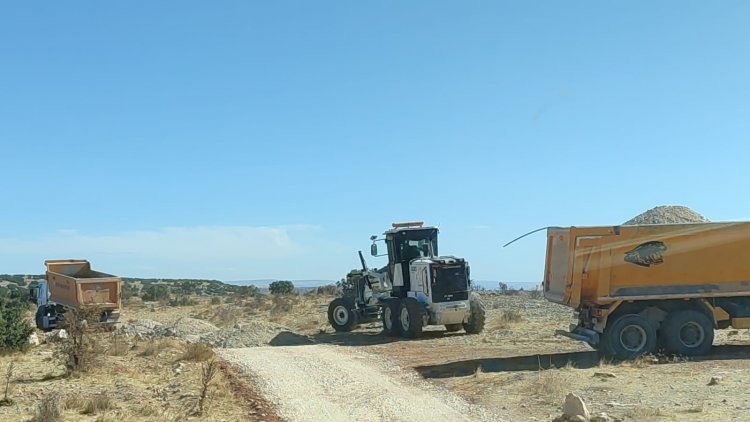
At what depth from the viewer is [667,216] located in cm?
3114

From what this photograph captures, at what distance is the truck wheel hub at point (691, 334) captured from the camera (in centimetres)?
1841

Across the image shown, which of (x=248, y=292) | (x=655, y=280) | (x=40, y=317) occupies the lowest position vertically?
(x=40, y=317)

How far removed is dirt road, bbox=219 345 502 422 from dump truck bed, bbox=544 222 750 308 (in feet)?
15.8

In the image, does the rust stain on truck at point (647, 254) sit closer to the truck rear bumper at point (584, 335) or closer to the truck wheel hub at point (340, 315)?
the truck rear bumper at point (584, 335)

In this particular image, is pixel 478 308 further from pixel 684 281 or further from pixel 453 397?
pixel 453 397

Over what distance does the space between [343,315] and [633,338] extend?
12150 mm

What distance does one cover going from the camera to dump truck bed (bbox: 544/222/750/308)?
18172mm

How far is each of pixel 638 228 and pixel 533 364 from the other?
13.0 ft

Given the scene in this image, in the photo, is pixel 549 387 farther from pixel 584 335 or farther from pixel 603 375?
pixel 584 335

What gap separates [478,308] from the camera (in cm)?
2545

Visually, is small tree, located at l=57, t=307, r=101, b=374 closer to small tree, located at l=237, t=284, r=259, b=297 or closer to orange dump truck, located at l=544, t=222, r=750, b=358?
orange dump truck, located at l=544, t=222, r=750, b=358

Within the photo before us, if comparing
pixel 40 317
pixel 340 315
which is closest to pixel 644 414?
pixel 340 315

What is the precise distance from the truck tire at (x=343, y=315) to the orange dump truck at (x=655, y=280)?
1088 centimetres

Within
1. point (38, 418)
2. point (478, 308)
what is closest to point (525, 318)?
point (478, 308)
